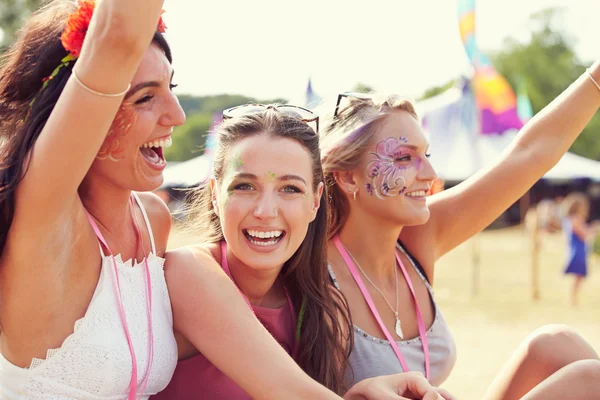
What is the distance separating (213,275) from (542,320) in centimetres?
944

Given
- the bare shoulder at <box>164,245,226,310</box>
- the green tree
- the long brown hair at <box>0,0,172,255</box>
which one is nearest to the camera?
the long brown hair at <box>0,0,172,255</box>

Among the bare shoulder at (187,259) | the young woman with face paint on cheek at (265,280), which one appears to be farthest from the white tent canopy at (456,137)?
the bare shoulder at (187,259)

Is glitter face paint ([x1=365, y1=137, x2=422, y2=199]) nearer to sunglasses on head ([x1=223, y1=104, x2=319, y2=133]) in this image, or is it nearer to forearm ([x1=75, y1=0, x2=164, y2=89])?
sunglasses on head ([x1=223, y1=104, x2=319, y2=133])

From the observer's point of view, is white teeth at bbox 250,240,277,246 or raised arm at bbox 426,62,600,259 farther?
raised arm at bbox 426,62,600,259

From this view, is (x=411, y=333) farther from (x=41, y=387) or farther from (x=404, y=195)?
(x=41, y=387)

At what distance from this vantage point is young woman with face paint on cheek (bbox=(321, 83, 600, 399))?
2.79m

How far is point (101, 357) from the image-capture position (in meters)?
1.91

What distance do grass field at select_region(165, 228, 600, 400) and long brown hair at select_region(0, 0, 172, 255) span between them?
45.6 inches

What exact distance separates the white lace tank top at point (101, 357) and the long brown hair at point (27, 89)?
0.34 metres

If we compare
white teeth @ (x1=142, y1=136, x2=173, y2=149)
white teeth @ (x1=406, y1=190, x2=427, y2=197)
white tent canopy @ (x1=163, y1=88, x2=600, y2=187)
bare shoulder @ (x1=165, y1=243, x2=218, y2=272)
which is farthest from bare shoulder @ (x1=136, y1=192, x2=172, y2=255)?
white tent canopy @ (x1=163, y1=88, x2=600, y2=187)

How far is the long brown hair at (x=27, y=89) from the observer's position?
5.64 feet

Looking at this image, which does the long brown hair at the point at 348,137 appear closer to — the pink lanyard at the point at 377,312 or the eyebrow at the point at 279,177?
the pink lanyard at the point at 377,312

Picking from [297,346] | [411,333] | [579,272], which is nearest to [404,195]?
[411,333]

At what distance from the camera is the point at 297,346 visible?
245cm
